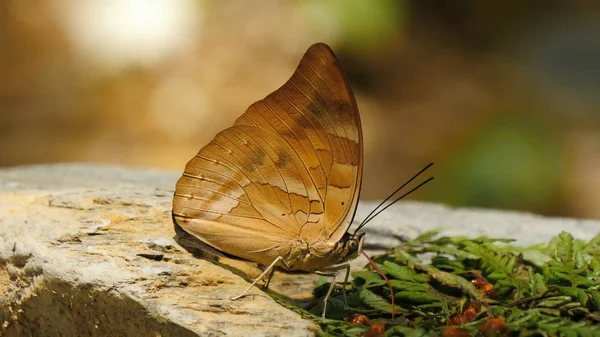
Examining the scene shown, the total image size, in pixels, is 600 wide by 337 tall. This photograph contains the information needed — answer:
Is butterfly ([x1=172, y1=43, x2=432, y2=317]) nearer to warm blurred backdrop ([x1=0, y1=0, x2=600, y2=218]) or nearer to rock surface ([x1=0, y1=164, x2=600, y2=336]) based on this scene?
rock surface ([x1=0, y1=164, x2=600, y2=336])

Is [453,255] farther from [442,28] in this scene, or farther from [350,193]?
[442,28]

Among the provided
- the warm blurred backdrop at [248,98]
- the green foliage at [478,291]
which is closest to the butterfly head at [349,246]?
the green foliage at [478,291]

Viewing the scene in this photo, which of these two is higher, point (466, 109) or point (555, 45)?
point (555, 45)

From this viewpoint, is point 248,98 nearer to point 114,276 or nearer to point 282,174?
point 282,174

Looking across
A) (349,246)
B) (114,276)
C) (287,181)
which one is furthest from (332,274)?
(114,276)

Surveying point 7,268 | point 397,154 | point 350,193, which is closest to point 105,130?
point 397,154

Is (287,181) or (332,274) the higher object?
(287,181)

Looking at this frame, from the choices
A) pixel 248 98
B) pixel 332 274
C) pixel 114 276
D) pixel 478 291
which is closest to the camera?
pixel 114 276
